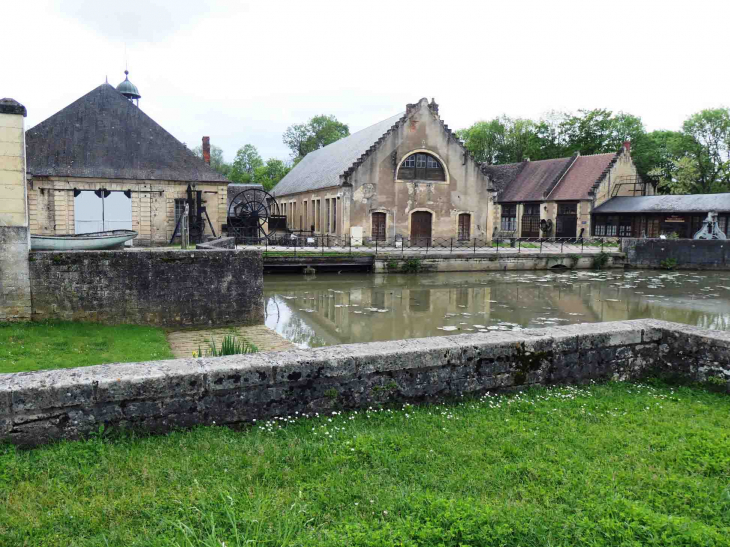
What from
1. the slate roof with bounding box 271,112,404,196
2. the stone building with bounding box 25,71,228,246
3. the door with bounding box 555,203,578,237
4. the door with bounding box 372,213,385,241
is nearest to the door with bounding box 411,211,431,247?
the door with bounding box 372,213,385,241

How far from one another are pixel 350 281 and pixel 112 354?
1490cm

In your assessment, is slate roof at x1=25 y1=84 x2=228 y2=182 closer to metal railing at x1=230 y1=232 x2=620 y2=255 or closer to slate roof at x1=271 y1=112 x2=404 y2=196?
metal railing at x1=230 y1=232 x2=620 y2=255

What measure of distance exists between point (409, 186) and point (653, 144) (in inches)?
1383

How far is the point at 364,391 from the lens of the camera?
417 centimetres

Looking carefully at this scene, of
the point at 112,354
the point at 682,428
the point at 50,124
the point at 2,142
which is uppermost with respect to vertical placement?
the point at 50,124

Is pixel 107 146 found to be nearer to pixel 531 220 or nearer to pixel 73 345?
pixel 73 345

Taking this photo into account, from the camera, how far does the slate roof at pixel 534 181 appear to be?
42.8 m

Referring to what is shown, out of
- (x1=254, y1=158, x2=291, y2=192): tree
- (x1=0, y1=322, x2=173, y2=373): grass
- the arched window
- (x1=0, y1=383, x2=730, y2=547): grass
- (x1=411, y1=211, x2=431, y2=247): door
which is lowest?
(x1=0, y1=322, x2=173, y2=373): grass

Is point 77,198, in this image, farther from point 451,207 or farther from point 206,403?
point 206,403

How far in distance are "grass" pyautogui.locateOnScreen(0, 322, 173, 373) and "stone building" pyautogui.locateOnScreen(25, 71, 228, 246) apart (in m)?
17.5

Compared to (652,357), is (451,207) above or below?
above

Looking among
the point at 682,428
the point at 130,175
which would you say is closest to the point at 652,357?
the point at 682,428

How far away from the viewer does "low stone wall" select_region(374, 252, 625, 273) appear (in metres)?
25.5

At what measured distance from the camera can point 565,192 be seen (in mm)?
41219
